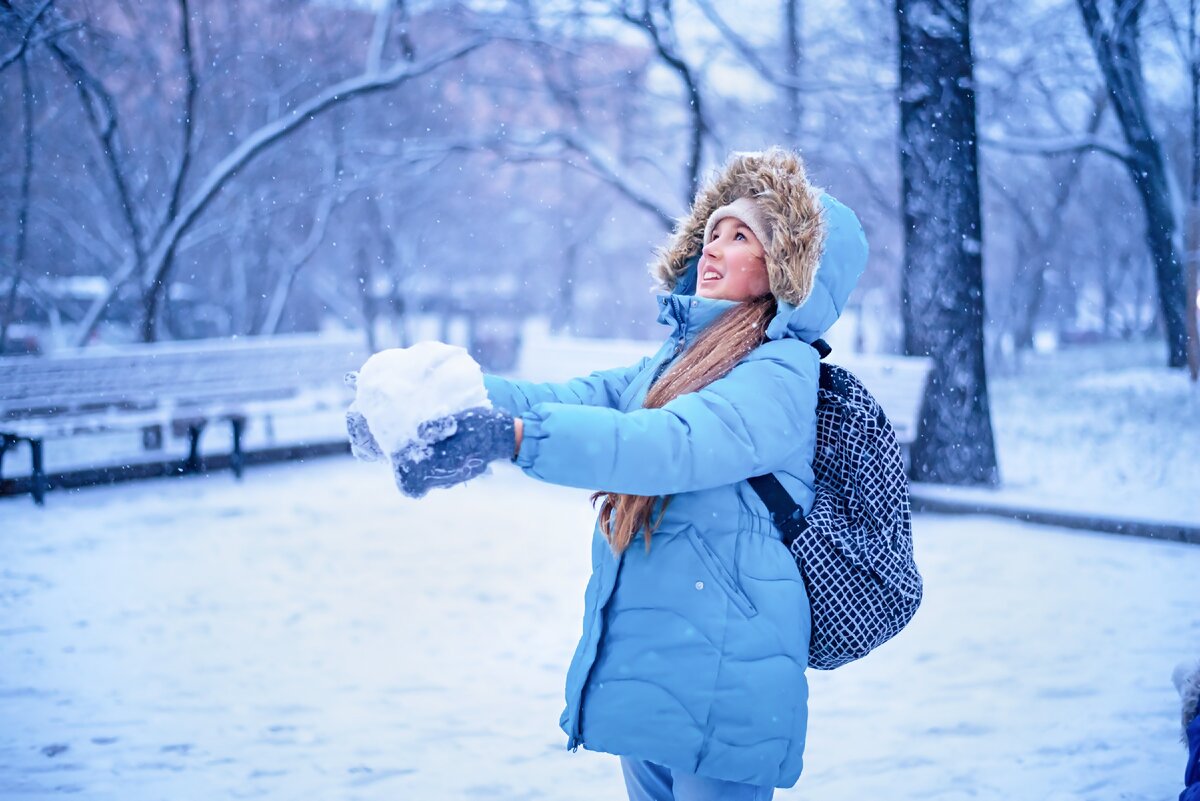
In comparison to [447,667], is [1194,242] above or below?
above

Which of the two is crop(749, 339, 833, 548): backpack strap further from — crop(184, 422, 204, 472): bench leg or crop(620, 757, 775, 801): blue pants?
crop(184, 422, 204, 472): bench leg

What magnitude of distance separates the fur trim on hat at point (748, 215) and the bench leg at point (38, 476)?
754 cm

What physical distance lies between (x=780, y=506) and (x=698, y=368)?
0.99 ft

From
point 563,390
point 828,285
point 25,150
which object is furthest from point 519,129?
point 828,285

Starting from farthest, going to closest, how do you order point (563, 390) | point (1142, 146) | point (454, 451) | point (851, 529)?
1. point (1142, 146)
2. point (563, 390)
3. point (851, 529)
4. point (454, 451)

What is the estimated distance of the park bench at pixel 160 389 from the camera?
9.23 m

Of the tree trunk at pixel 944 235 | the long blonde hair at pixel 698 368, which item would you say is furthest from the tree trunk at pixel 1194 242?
the long blonde hair at pixel 698 368

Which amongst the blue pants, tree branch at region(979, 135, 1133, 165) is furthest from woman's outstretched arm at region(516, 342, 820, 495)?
tree branch at region(979, 135, 1133, 165)

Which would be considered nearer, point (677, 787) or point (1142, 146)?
point (677, 787)

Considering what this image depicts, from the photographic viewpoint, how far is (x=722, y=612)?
77.1 inches

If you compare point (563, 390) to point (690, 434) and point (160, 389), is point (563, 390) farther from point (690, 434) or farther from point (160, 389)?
point (160, 389)

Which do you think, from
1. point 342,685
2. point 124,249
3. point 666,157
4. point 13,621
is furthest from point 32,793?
point 124,249

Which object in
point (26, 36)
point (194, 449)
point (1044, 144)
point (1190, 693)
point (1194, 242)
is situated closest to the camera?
point (1190, 693)

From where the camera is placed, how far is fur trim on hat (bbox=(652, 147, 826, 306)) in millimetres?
1984
